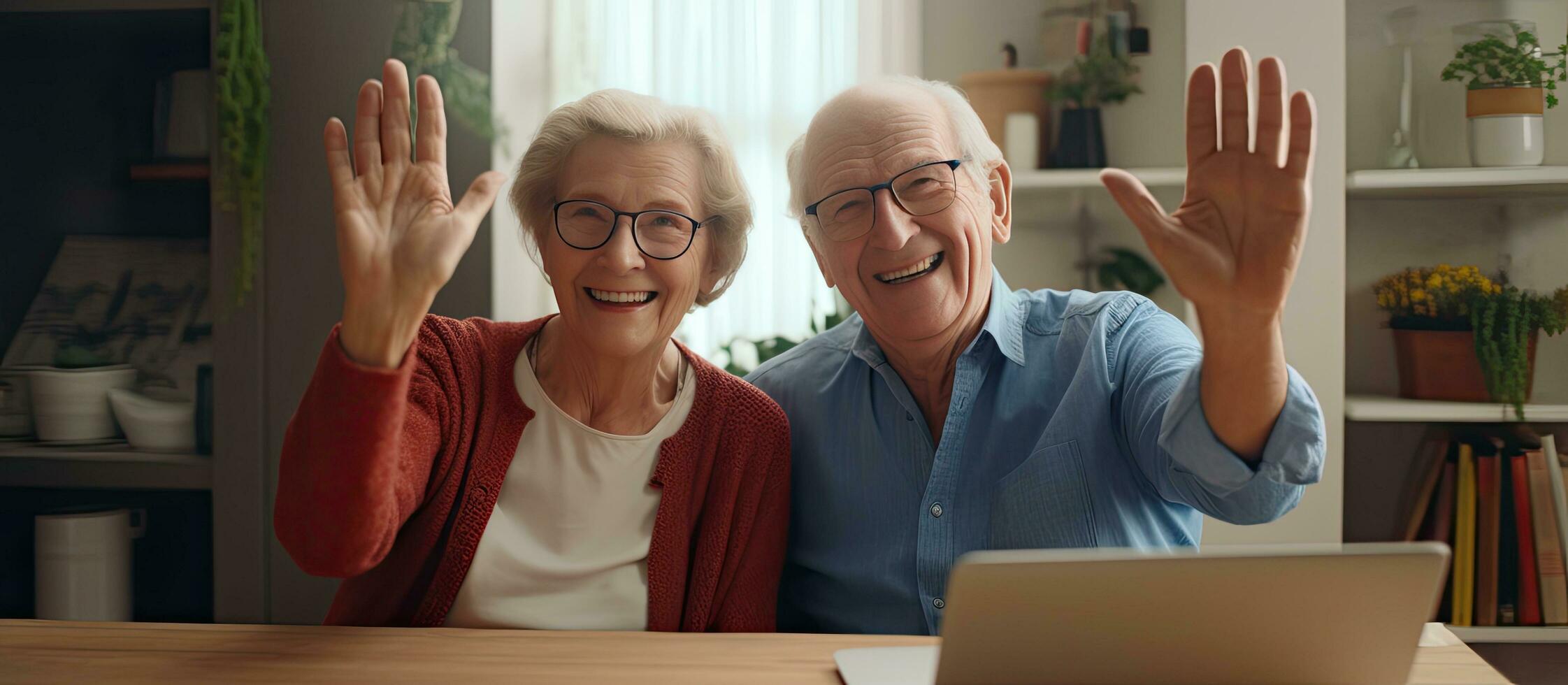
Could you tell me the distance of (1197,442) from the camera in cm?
102

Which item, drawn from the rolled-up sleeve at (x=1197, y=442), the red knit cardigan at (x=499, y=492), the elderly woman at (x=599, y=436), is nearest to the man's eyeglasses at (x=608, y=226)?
the elderly woman at (x=599, y=436)

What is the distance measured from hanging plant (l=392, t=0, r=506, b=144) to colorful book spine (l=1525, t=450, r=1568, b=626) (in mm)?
2493

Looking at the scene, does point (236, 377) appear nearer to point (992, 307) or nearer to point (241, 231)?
point (241, 231)

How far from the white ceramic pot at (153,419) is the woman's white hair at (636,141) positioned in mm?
1544

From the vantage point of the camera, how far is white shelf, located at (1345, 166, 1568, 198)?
6.95 ft

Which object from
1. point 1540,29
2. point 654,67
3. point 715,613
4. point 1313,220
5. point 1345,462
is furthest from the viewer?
point 654,67

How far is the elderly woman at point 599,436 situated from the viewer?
1.22 metres

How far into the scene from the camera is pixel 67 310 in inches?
95.9

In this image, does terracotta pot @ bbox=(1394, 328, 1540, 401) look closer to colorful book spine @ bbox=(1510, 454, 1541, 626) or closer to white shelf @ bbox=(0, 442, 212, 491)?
colorful book spine @ bbox=(1510, 454, 1541, 626)

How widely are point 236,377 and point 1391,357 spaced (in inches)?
113

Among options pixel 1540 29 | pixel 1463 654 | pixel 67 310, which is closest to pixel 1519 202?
pixel 1540 29

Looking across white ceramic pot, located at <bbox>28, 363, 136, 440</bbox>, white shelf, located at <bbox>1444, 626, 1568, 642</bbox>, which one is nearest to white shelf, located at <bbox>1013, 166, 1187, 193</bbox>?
white shelf, located at <bbox>1444, 626, 1568, 642</bbox>

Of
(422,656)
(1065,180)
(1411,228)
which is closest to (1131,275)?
(1065,180)

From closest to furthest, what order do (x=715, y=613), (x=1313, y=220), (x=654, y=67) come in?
(x=715, y=613) < (x=1313, y=220) < (x=654, y=67)
